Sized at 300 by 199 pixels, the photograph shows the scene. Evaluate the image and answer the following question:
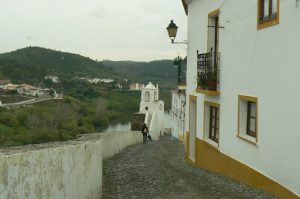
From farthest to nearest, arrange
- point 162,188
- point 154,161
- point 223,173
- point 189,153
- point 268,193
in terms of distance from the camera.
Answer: point 189,153 < point 154,161 < point 223,173 < point 162,188 < point 268,193

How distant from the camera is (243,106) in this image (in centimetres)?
985

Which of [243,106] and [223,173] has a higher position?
[243,106]

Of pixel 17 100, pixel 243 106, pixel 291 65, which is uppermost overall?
pixel 291 65

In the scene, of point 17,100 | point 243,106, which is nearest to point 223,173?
point 243,106

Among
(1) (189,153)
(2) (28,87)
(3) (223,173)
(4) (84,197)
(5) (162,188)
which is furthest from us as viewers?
(2) (28,87)

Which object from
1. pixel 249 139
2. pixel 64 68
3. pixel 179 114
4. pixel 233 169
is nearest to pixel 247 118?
pixel 249 139

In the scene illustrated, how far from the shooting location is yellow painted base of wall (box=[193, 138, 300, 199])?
26.2 feet

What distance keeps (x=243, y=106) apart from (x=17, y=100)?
9804 centimetres

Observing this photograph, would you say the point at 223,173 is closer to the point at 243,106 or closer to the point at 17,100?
the point at 243,106

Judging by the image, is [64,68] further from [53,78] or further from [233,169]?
[233,169]

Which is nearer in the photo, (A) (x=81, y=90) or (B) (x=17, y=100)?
(B) (x=17, y=100)

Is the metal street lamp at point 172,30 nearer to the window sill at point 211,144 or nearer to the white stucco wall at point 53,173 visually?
the window sill at point 211,144

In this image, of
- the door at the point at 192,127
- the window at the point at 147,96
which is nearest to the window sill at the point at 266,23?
the door at the point at 192,127

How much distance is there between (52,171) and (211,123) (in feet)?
25.1
